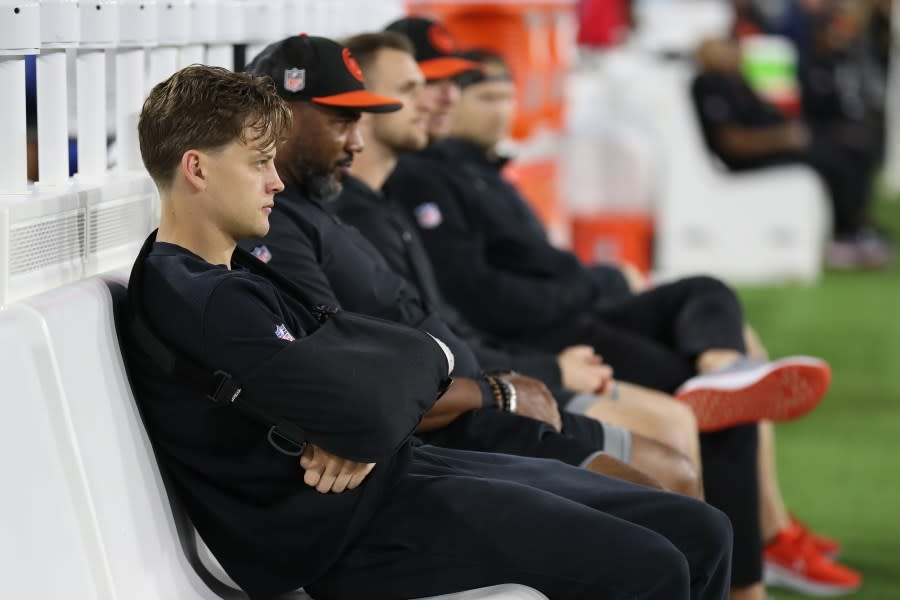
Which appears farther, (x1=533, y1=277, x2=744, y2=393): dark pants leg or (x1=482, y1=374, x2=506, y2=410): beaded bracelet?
(x1=533, y1=277, x2=744, y2=393): dark pants leg

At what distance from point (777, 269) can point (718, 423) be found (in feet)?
18.3

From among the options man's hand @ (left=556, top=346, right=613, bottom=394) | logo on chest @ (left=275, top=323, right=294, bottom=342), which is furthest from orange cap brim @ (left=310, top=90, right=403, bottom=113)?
man's hand @ (left=556, top=346, right=613, bottom=394)

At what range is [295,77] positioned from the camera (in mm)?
2830

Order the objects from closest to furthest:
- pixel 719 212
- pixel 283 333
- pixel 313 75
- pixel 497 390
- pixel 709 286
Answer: pixel 283 333, pixel 313 75, pixel 497 390, pixel 709 286, pixel 719 212

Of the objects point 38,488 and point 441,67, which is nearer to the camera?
point 38,488

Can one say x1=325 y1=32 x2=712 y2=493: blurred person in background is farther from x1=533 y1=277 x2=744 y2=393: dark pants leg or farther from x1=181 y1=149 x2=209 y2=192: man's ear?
x1=181 y1=149 x2=209 y2=192: man's ear

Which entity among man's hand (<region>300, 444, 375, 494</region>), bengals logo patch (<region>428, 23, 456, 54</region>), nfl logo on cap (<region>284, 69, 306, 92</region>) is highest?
nfl logo on cap (<region>284, 69, 306, 92</region>)

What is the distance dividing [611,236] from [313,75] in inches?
225

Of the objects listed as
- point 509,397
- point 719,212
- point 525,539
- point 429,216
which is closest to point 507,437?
point 509,397

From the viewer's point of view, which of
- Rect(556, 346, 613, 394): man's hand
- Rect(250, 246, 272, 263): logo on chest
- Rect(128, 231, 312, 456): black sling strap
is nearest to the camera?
Rect(128, 231, 312, 456): black sling strap

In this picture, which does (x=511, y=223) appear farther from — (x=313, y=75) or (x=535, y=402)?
(x=313, y=75)

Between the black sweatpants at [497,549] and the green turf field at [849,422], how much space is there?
6.06 feet

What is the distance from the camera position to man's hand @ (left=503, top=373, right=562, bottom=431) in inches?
118

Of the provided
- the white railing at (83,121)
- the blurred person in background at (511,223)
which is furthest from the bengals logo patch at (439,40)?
the white railing at (83,121)
